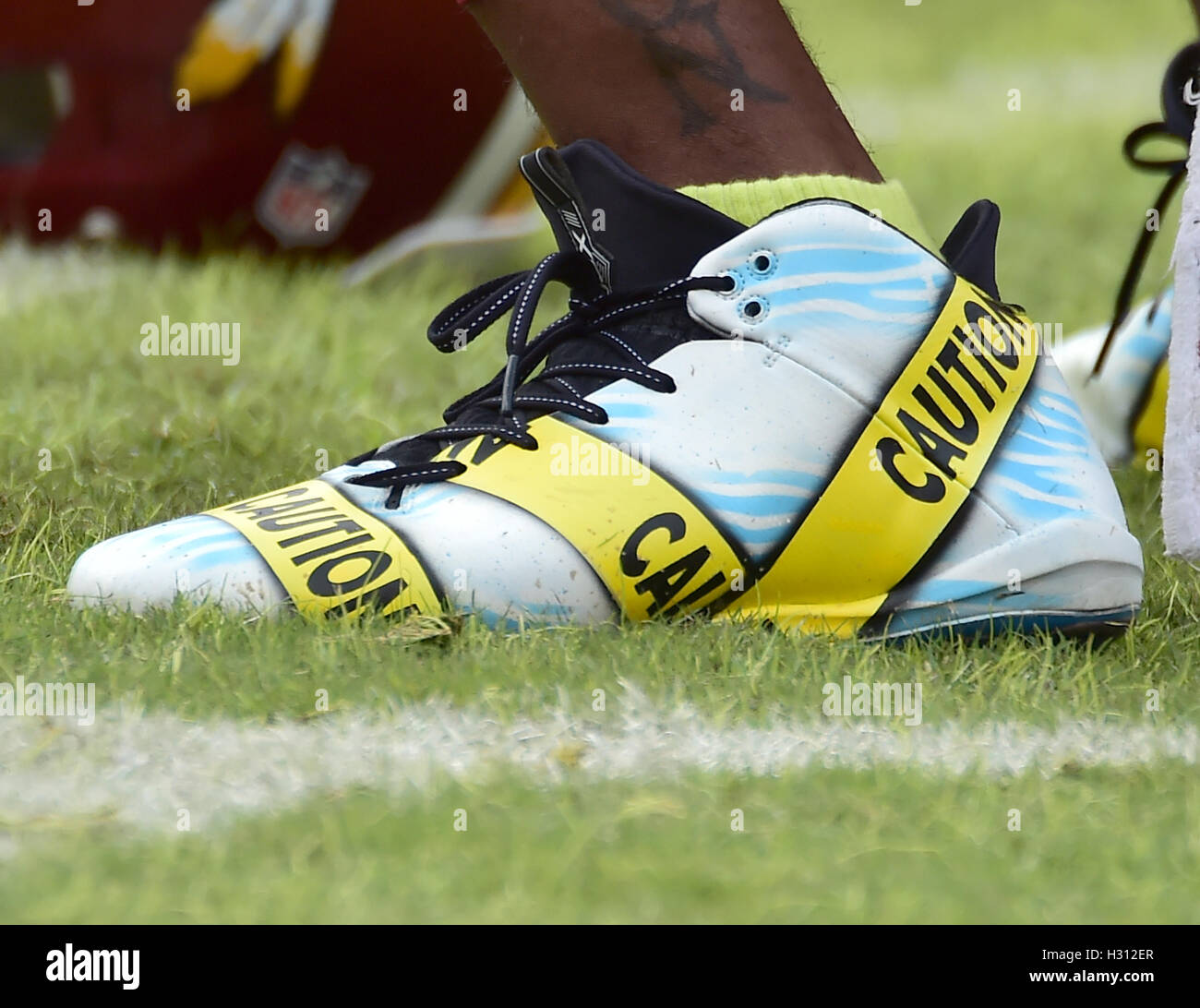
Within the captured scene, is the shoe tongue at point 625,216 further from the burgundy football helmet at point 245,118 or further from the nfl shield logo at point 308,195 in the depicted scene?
the nfl shield logo at point 308,195

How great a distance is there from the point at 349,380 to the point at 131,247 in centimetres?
102

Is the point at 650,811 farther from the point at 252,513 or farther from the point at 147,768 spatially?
the point at 252,513

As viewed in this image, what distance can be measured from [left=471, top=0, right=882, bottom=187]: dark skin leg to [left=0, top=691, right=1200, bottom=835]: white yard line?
19.6 inches

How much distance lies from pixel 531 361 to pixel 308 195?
1876mm

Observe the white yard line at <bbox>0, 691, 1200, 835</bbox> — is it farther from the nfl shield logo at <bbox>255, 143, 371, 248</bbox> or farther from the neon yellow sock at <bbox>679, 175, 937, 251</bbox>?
the nfl shield logo at <bbox>255, 143, 371, 248</bbox>

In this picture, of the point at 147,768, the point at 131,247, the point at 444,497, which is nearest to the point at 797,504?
the point at 444,497

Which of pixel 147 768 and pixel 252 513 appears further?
pixel 252 513

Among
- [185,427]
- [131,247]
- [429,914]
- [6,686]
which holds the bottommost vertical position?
[429,914]

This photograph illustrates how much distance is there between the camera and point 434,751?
1083 millimetres

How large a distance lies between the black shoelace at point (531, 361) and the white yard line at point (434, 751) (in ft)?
1.00

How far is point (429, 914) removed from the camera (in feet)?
2.76

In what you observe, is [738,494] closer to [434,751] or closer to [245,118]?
[434,751]

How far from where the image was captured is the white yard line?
3.31 feet

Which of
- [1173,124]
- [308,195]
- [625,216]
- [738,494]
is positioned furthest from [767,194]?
[308,195]
